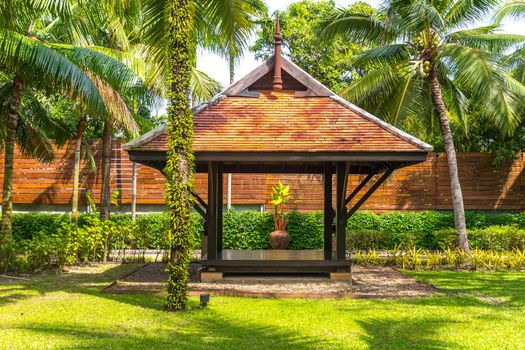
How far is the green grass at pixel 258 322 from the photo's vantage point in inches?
252

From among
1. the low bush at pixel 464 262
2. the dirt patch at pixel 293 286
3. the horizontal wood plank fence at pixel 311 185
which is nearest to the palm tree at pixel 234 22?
the dirt patch at pixel 293 286

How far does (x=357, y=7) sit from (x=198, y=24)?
66.7 feet

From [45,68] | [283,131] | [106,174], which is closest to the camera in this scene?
[283,131]

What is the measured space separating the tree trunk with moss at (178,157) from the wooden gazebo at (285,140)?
1.82 metres

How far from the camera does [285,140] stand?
10.5 meters

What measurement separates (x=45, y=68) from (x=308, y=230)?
9.72 meters

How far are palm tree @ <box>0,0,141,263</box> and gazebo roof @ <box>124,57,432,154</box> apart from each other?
96.5 inches

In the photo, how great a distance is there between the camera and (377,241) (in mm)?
16438

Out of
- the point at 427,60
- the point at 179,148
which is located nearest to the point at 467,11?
the point at 427,60

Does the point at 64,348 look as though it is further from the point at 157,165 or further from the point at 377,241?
the point at 377,241

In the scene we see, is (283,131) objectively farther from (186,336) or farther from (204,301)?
(186,336)

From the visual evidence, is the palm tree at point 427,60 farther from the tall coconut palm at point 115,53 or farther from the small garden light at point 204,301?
the small garden light at point 204,301

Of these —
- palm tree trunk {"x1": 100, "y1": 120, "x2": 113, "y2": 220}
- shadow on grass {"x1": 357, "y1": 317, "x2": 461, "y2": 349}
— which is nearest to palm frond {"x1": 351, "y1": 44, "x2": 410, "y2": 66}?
palm tree trunk {"x1": 100, "y1": 120, "x2": 113, "y2": 220}

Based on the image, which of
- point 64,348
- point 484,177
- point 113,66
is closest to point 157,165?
point 113,66
